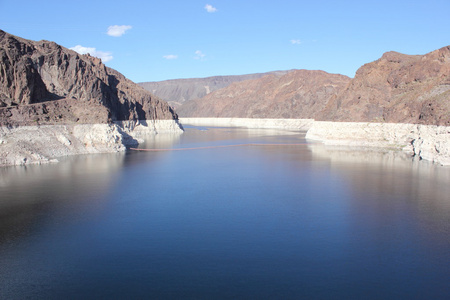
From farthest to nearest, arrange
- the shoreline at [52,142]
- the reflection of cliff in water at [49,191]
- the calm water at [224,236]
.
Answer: the shoreline at [52,142]
the reflection of cliff in water at [49,191]
the calm water at [224,236]

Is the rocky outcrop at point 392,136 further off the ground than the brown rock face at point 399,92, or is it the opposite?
the brown rock face at point 399,92

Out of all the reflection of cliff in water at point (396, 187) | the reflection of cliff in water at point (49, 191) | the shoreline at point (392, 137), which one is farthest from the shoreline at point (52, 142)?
the shoreline at point (392, 137)

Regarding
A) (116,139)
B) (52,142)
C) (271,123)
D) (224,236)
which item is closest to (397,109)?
(116,139)

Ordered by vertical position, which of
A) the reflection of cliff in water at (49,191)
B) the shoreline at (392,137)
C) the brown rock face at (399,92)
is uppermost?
the brown rock face at (399,92)

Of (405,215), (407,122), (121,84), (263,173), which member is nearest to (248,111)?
(121,84)

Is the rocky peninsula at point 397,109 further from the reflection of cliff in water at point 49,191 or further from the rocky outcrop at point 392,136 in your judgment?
the reflection of cliff in water at point 49,191

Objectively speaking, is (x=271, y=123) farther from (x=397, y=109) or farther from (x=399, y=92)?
(x=397, y=109)

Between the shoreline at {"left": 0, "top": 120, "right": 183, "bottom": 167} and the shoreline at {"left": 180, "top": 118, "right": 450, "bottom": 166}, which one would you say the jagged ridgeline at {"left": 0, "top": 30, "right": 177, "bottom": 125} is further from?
the shoreline at {"left": 180, "top": 118, "right": 450, "bottom": 166}

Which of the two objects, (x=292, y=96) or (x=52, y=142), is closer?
(x=52, y=142)

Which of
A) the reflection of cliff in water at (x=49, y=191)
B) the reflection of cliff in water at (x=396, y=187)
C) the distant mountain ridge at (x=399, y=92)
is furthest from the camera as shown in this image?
the distant mountain ridge at (x=399, y=92)
